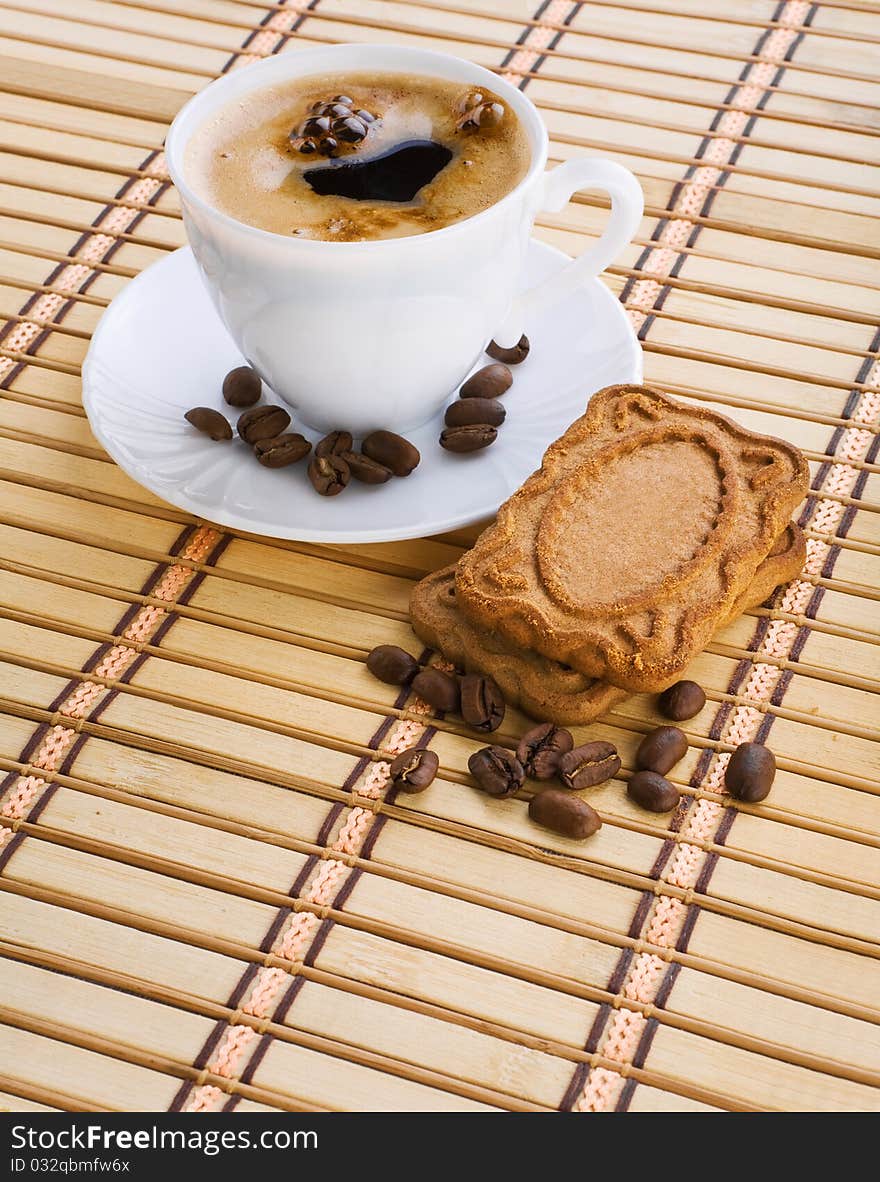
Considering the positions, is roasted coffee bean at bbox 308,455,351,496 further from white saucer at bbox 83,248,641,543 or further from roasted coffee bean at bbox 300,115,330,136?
roasted coffee bean at bbox 300,115,330,136

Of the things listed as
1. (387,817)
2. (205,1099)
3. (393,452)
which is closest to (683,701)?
(387,817)

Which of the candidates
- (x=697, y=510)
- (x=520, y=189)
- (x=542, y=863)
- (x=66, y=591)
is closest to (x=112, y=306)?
(x=66, y=591)

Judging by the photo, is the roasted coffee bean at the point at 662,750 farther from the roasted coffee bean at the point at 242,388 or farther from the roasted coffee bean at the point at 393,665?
the roasted coffee bean at the point at 242,388

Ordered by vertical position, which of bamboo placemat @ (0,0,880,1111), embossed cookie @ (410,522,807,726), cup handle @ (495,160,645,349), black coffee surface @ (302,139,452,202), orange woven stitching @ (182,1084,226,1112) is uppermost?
black coffee surface @ (302,139,452,202)

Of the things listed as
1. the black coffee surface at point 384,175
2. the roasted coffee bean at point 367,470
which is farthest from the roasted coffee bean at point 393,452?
the black coffee surface at point 384,175

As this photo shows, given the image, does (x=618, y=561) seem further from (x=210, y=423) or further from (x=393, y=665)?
(x=210, y=423)

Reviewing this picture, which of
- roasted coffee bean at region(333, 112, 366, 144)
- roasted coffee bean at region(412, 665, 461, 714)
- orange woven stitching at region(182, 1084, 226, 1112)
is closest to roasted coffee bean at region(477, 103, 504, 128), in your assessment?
roasted coffee bean at region(333, 112, 366, 144)

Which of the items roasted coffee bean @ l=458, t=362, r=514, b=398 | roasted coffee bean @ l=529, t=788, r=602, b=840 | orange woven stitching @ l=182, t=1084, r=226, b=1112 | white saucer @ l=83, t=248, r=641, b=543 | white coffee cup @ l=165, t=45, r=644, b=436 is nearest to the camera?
orange woven stitching @ l=182, t=1084, r=226, b=1112
